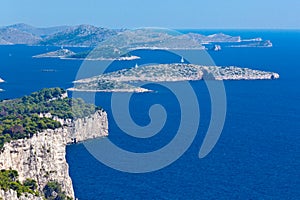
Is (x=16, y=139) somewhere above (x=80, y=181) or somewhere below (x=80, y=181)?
above

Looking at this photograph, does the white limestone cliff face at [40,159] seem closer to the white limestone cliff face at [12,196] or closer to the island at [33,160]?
the island at [33,160]

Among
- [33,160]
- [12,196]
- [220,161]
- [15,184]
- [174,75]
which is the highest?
[12,196]

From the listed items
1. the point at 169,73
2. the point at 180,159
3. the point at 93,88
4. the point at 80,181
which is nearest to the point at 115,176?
the point at 80,181

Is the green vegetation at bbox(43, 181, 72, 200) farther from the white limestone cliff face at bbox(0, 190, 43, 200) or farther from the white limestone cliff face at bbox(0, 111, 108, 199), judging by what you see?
the white limestone cliff face at bbox(0, 190, 43, 200)

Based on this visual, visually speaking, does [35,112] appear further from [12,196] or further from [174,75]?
[174,75]

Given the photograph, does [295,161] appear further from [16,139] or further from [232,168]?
[16,139]

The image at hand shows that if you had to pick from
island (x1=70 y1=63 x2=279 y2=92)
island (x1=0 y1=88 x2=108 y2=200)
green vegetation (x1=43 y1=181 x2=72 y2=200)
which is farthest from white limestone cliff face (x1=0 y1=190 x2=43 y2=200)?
island (x1=70 y1=63 x2=279 y2=92)

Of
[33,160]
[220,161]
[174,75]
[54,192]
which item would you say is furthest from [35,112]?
[174,75]
